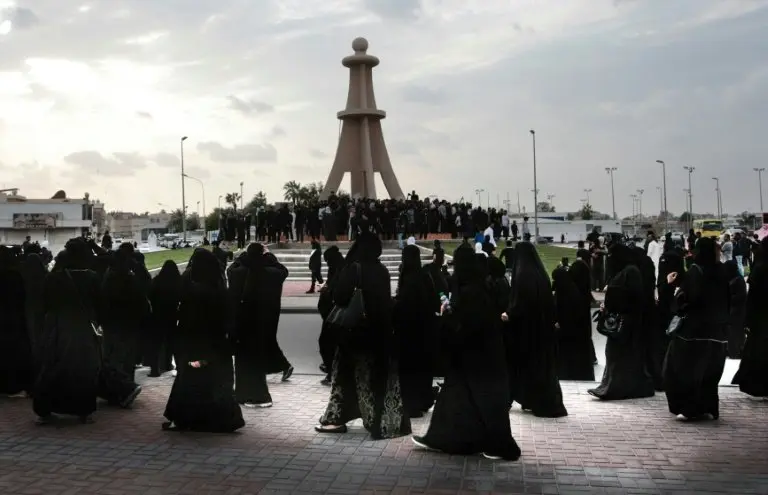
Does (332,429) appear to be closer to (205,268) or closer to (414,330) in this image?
(414,330)

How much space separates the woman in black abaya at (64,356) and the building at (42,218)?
67562mm

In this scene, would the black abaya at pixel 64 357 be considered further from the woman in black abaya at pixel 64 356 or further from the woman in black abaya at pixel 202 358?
the woman in black abaya at pixel 202 358

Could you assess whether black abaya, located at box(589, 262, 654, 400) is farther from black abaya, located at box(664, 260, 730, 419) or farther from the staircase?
the staircase

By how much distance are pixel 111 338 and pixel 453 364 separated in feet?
16.4

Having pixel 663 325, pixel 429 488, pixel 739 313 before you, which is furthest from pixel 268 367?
pixel 739 313

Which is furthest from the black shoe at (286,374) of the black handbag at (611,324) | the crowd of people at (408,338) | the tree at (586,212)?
the tree at (586,212)

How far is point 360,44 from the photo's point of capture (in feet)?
163

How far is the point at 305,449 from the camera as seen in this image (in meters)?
6.06

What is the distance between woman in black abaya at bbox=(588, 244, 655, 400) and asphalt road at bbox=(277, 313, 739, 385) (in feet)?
4.55

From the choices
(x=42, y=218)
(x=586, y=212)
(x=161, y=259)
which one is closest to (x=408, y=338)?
(x=161, y=259)

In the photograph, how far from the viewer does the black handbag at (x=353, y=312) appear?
6.21 meters

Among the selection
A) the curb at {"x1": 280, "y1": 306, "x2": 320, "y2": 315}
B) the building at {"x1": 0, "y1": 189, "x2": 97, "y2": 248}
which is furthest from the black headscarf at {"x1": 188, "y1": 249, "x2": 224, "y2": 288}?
the building at {"x1": 0, "y1": 189, "x2": 97, "y2": 248}

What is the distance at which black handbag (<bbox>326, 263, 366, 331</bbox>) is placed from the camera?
6215mm

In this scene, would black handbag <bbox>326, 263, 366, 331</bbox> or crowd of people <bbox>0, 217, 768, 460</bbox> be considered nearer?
crowd of people <bbox>0, 217, 768, 460</bbox>
